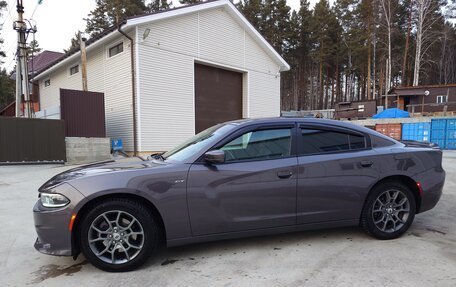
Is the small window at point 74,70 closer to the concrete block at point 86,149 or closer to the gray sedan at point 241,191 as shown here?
the concrete block at point 86,149

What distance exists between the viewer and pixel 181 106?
14719 millimetres

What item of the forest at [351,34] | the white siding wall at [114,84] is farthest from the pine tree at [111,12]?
the white siding wall at [114,84]

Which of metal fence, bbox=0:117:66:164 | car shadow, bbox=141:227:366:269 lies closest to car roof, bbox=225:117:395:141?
car shadow, bbox=141:227:366:269

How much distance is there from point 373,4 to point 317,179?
3651 cm

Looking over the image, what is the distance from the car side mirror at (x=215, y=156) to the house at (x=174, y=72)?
35.5 feet

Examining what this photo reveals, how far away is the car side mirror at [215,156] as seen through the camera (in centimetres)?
298

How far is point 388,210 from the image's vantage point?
3.61 meters

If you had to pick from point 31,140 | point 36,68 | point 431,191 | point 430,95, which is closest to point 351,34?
point 430,95

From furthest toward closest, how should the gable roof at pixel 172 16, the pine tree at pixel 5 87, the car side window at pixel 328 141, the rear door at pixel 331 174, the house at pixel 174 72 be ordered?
the pine tree at pixel 5 87 < the house at pixel 174 72 < the gable roof at pixel 172 16 < the car side window at pixel 328 141 < the rear door at pixel 331 174

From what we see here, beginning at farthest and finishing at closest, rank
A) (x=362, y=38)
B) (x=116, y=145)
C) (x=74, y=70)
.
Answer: (x=362, y=38)
(x=74, y=70)
(x=116, y=145)

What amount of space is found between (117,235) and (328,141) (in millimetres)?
2470

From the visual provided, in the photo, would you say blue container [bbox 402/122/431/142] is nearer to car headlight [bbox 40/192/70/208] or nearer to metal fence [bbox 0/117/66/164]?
metal fence [bbox 0/117/66/164]

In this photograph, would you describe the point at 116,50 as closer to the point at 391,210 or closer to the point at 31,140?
the point at 31,140

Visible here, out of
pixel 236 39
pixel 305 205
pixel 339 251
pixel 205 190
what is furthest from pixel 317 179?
pixel 236 39
